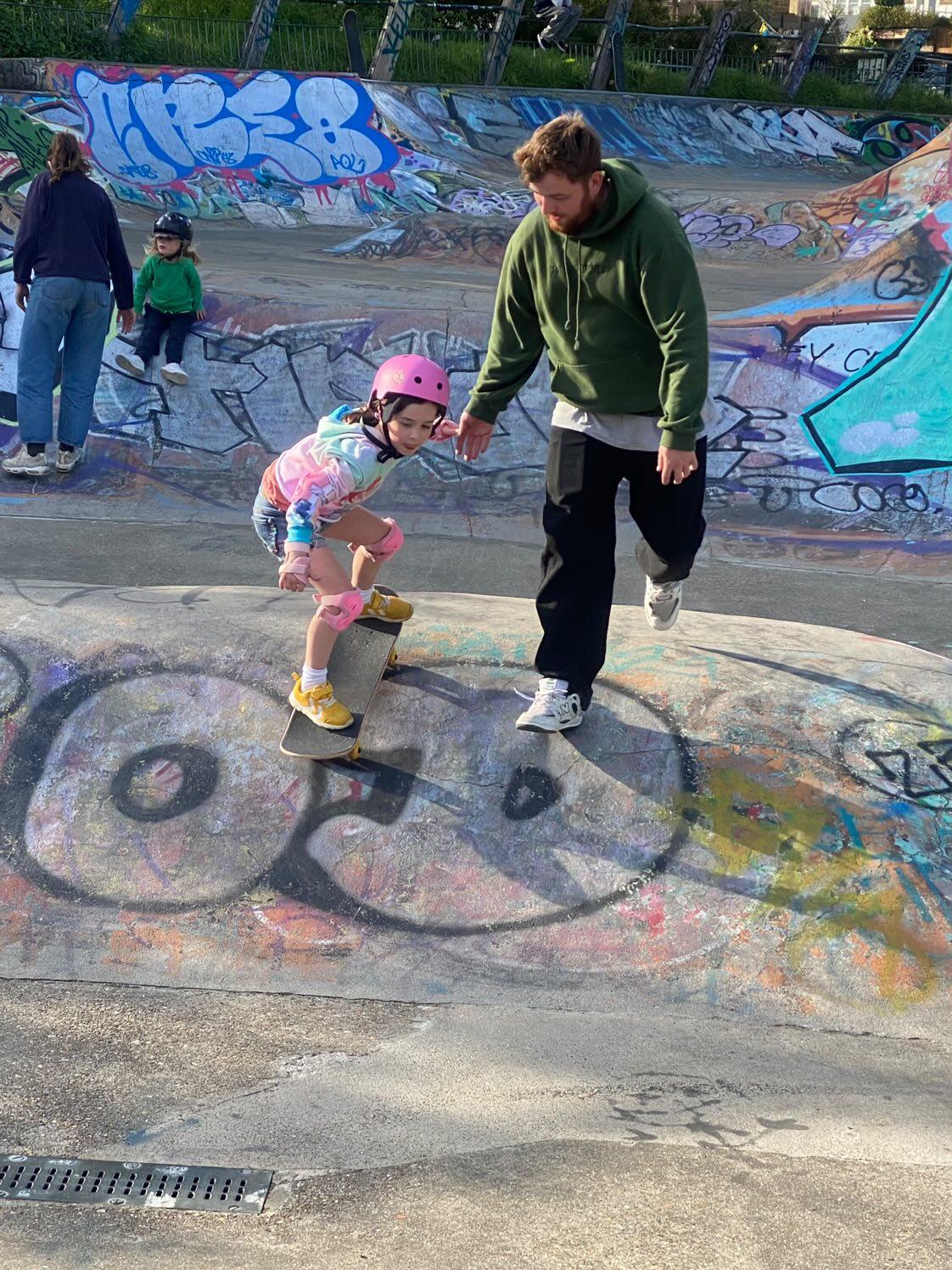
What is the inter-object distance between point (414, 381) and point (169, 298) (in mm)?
6054

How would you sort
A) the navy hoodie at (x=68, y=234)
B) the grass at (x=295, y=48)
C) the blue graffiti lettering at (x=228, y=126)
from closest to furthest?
the navy hoodie at (x=68, y=234)
the blue graffiti lettering at (x=228, y=126)
the grass at (x=295, y=48)

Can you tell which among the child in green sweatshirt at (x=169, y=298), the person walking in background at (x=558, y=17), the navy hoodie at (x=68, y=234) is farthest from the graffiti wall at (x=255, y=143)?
the navy hoodie at (x=68, y=234)

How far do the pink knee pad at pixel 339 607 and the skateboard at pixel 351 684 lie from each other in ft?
1.03

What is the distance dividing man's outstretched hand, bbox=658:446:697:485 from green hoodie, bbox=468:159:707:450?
0.08 feet

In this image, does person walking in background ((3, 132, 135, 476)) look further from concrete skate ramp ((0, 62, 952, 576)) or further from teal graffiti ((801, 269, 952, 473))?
teal graffiti ((801, 269, 952, 473))

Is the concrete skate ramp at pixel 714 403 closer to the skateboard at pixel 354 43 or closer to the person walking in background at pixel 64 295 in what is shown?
the person walking in background at pixel 64 295

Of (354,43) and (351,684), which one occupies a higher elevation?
(354,43)

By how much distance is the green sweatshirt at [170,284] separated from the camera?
9070mm

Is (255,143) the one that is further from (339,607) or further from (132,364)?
(339,607)

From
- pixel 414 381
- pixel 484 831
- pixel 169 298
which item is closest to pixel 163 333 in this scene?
pixel 169 298

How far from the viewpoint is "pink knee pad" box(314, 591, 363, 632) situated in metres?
3.92

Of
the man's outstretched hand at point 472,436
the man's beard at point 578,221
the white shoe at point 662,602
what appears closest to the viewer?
the man's beard at point 578,221

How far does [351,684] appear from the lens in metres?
4.20

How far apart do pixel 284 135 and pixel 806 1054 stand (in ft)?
71.1
